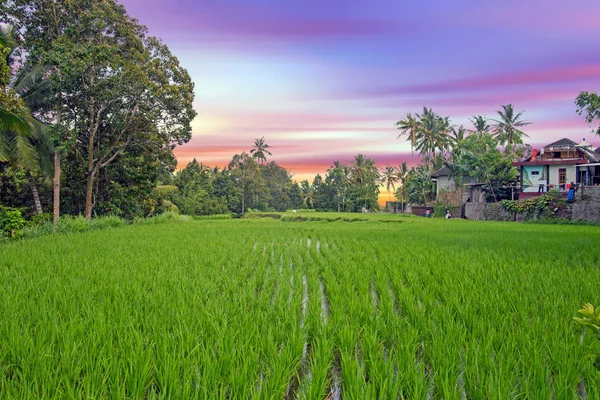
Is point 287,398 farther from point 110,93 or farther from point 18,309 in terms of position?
point 110,93

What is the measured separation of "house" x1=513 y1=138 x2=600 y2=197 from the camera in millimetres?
25797

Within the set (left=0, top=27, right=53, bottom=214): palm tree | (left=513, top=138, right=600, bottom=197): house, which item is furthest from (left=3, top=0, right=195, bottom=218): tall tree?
(left=513, top=138, right=600, bottom=197): house

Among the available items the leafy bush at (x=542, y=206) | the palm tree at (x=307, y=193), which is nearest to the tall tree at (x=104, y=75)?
the leafy bush at (x=542, y=206)

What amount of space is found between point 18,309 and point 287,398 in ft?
8.96

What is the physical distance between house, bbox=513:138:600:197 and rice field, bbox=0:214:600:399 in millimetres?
24301

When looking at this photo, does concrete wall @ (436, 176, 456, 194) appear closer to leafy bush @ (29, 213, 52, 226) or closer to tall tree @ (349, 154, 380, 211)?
tall tree @ (349, 154, 380, 211)

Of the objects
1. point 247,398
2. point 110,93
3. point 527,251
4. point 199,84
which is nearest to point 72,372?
point 247,398

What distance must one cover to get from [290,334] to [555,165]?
30002mm

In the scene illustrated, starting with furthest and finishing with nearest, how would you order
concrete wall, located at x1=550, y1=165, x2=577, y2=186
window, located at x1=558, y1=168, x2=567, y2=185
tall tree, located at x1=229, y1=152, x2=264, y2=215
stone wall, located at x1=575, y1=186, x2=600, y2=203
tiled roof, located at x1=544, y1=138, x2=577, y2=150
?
tall tree, located at x1=229, y1=152, x2=264, y2=215, tiled roof, located at x1=544, y1=138, x2=577, y2=150, window, located at x1=558, y1=168, x2=567, y2=185, concrete wall, located at x1=550, y1=165, x2=577, y2=186, stone wall, located at x1=575, y1=186, x2=600, y2=203

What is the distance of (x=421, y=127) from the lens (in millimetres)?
37875

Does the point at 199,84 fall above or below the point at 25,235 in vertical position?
above

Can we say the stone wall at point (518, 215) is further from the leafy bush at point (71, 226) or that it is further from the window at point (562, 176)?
the leafy bush at point (71, 226)

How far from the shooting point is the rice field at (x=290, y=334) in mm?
2105

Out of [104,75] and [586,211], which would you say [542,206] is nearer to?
[586,211]
